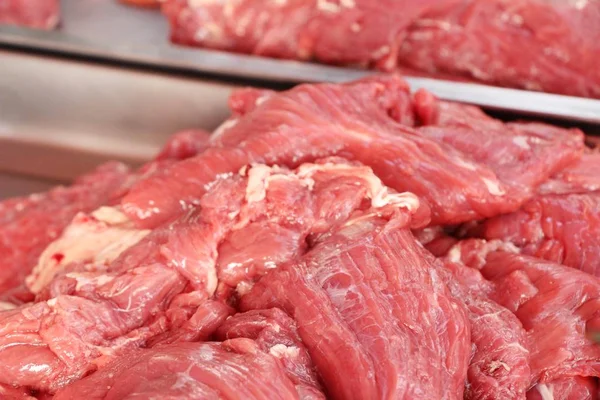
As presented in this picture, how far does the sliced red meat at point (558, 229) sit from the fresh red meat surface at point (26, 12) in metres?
5.27

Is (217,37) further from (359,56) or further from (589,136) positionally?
(589,136)

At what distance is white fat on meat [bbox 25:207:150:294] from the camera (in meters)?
2.62

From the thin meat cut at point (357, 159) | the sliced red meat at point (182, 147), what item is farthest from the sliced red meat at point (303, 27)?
the thin meat cut at point (357, 159)

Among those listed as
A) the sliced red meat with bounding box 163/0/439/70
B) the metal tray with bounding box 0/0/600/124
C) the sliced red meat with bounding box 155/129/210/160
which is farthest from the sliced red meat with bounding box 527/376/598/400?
the sliced red meat with bounding box 163/0/439/70

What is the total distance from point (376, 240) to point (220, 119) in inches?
105

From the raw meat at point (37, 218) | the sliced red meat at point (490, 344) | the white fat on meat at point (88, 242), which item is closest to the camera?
the sliced red meat at point (490, 344)

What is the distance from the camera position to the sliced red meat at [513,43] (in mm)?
4316

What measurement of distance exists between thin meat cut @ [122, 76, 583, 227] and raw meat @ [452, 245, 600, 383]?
1.14 feet

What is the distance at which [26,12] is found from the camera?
5703mm

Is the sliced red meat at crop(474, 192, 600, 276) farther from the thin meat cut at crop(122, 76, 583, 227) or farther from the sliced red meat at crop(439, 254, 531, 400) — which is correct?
the sliced red meat at crop(439, 254, 531, 400)

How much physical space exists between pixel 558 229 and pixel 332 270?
126 centimetres

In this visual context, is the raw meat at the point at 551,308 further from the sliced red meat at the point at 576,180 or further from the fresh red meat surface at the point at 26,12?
the fresh red meat surface at the point at 26,12

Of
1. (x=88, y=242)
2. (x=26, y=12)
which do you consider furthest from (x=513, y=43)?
(x=26, y=12)

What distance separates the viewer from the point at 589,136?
12.1ft
